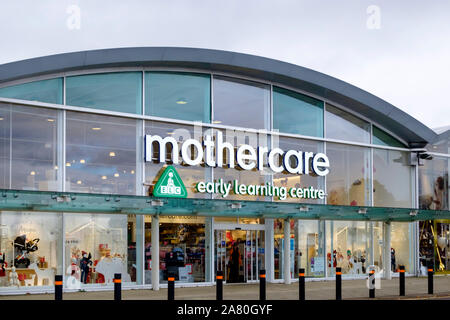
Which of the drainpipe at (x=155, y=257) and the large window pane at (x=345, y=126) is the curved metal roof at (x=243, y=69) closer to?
the large window pane at (x=345, y=126)

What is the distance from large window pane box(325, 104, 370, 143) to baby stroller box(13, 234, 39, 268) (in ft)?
44.0

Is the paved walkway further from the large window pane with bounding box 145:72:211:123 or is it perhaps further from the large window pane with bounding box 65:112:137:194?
the large window pane with bounding box 145:72:211:123

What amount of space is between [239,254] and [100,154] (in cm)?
688

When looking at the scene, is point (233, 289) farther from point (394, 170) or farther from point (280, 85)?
point (394, 170)

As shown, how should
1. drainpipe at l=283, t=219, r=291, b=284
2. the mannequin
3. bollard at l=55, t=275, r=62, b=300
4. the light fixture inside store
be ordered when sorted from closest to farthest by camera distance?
1. bollard at l=55, t=275, r=62, b=300
2. the mannequin
3. drainpipe at l=283, t=219, r=291, b=284
4. the light fixture inside store

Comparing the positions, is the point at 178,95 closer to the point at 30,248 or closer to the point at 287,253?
Result: the point at 287,253

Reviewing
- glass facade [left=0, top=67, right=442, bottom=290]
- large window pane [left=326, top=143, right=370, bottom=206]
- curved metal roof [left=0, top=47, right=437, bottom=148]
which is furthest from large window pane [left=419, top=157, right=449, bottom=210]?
large window pane [left=326, top=143, right=370, bottom=206]

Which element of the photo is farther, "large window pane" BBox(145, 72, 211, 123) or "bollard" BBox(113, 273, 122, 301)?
"large window pane" BBox(145, 72, 211, 123)

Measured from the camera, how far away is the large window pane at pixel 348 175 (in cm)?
2912

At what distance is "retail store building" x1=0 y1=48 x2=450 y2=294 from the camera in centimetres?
2239

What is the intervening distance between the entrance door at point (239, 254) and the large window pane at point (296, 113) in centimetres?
452

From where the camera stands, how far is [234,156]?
26.5 metres

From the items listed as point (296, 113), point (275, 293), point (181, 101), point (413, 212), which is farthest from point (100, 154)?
point (413, 212)
